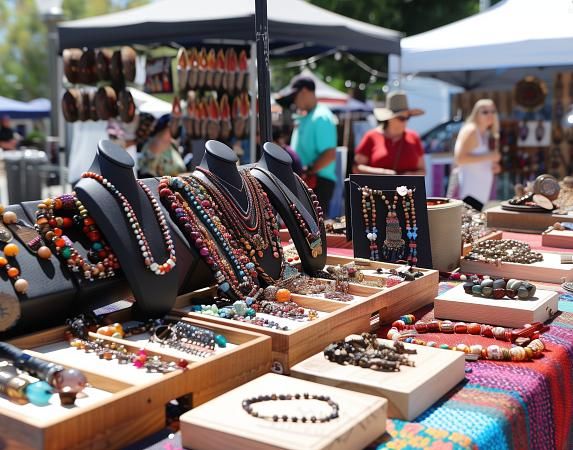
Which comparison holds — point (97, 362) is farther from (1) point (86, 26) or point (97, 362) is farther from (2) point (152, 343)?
(1) point (86, 26)

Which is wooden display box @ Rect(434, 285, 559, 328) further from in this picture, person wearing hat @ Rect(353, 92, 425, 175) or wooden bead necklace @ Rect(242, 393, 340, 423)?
person wearing hat @ Rect(353, 92, 425, 175)

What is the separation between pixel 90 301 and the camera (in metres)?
1.33

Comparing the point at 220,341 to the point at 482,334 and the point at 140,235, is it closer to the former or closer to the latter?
the point at 140,235

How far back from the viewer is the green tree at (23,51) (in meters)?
36.0

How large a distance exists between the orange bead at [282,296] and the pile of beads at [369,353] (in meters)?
0.23

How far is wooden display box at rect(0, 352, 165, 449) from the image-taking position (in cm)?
88

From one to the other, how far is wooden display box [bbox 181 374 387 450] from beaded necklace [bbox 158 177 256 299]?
0.42 metres

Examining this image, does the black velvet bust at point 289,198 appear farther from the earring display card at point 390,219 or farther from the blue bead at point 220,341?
the blue bead at point 220,341

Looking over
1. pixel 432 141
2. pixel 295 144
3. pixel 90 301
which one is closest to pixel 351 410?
pixel 90 301

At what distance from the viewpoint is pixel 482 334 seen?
60.4 inches

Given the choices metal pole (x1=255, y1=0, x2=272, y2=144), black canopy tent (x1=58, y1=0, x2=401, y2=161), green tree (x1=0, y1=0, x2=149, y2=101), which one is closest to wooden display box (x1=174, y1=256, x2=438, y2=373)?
metal pole (x1=255, y1=0, x2=272, y2=144)

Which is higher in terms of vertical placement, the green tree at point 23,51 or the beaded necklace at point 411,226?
the green tree at point 23,51

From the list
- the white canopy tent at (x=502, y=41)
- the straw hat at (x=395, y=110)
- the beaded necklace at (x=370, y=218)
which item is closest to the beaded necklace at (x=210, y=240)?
the beaded necklace at (x=370, y=218)

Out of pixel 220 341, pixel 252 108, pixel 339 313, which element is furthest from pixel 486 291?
pixel 252 108
